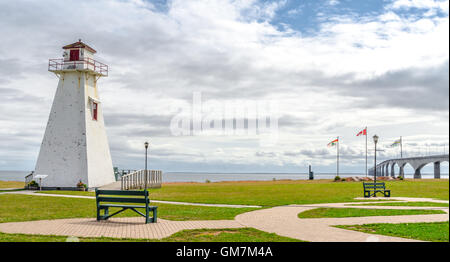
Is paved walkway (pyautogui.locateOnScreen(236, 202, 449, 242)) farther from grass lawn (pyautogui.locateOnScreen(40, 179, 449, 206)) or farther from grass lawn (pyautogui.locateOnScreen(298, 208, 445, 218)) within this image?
grass lawn (pyautogui.locateOnScreen(40, 179, 449, 206))

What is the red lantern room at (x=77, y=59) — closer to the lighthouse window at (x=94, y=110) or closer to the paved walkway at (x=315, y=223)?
the lighthouse window at (x=94, y=110)

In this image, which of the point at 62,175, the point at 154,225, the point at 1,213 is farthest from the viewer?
the point at 62,175

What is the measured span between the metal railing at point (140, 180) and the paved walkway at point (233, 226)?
59.0ft

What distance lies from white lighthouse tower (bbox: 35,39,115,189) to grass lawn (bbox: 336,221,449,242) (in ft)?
79.9

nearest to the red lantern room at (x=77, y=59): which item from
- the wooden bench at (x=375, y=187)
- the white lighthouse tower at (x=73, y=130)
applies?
the white lighthouse tower at (x=73, y=130)

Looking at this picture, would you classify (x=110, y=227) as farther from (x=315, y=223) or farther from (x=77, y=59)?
(x=77, y=59)

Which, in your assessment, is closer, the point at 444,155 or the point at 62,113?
the point at 62,113

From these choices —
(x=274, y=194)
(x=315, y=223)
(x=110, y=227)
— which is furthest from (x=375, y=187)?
(x=110, y=227)

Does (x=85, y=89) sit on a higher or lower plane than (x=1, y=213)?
higher

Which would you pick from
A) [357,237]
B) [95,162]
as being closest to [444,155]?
[95,162]

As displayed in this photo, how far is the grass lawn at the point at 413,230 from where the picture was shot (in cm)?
991
